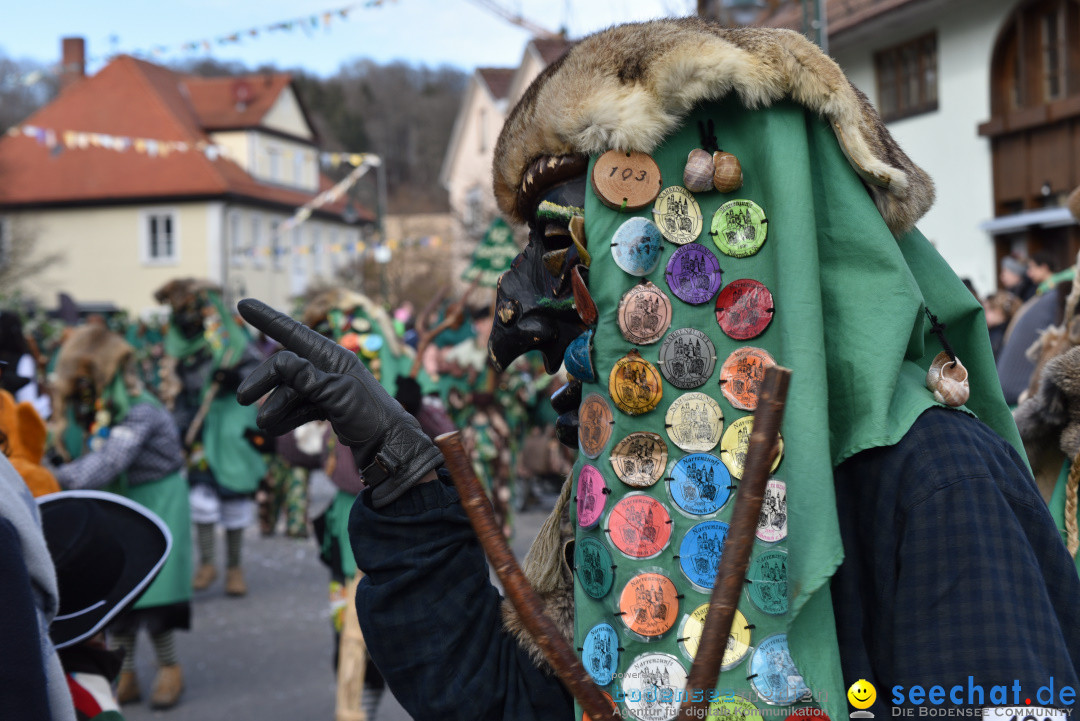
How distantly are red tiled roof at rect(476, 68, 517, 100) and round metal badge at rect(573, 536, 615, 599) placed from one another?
33.2m

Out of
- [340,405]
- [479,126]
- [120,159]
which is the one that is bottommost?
[340,405]

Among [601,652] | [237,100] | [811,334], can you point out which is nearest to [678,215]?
[811,334]

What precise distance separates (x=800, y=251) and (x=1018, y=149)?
540 inches

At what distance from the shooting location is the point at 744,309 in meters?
1.54

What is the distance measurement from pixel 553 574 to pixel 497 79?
113ft

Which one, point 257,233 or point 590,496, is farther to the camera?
point 257,233

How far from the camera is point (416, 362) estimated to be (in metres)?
5.43

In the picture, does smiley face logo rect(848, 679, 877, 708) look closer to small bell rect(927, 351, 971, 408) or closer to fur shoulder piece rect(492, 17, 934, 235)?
small bell rect(927, 351, 971, 408)

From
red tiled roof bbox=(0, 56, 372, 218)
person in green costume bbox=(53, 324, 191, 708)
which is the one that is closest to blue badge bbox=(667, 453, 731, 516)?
person in green costume bbox=(53, 324, 191, 708)

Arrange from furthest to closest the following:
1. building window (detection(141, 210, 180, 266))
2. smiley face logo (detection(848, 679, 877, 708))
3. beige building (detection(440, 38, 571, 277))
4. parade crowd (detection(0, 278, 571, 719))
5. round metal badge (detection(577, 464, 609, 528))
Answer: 1. building window (detection(141, 210, 180, 266))
2. beige building (detection(440, 38, 571, 277))
3. parade crowd (detection(0, 278, 571, 719))
4. round metal badge (detection(577, 464, 609, 528))
5. smiley face logo (detection(848, 679, 877, 708))

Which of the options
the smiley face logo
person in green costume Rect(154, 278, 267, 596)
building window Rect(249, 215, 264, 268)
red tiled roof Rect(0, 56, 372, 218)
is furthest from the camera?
building window Rect(249, 215, 264, 268)

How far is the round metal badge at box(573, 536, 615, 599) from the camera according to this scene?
62.8 inches

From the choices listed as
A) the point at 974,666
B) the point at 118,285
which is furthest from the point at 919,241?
the point at 118,285

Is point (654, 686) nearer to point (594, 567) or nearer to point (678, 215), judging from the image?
point (594, 567)
